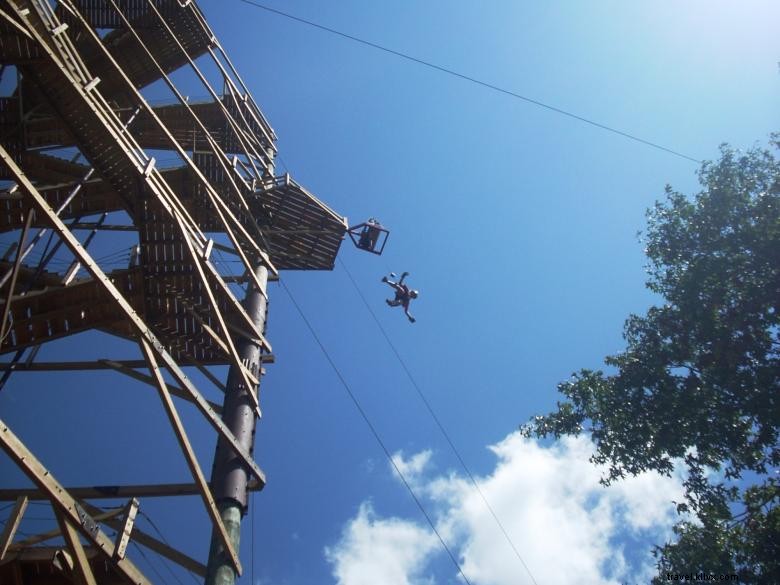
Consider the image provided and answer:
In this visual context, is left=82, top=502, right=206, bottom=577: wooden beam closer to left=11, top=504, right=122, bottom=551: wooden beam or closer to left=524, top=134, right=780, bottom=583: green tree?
left=11, top=504, right=122, bottom=551: wooden beam

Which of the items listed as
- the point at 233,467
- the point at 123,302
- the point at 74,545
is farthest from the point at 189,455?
the point at 123,302

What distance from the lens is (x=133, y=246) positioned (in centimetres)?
1115

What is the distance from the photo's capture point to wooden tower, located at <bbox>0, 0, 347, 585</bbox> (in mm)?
7230

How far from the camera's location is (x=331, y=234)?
15.7 metres

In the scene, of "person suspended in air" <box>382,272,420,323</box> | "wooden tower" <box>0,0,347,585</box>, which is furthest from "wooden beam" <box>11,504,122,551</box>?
"person suspended in air" <box>382,272,420,323</box>

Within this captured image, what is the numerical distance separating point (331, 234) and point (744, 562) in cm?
1179

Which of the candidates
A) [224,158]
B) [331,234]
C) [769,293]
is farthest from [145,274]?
[769,293]

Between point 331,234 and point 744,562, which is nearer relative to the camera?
point 744,562

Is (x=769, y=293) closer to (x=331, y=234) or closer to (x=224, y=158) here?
(x=331, y=234)

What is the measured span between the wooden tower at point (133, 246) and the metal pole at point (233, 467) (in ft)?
0.15

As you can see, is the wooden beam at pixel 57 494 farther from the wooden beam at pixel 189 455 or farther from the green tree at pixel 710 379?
the green tree at pixel 710 379

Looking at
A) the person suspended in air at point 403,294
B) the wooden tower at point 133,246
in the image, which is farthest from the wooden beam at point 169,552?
the person suspended in air at point 403,294

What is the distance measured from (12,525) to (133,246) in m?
5.78

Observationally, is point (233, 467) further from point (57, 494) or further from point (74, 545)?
point (57, 494)
